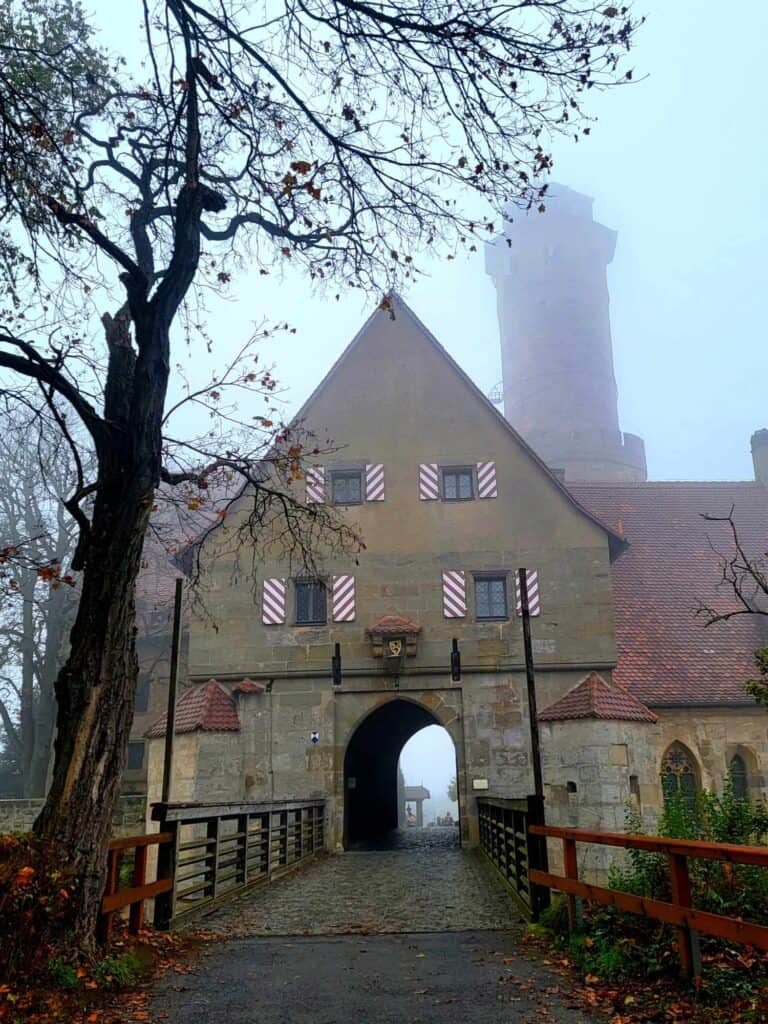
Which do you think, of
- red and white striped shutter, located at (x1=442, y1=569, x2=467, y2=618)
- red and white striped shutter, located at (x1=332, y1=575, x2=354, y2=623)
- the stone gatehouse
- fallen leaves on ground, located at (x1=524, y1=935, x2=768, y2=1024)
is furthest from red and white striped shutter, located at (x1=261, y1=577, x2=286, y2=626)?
fallen leaves on ground, located at (x1=524, y1=935, x2=768, y2=1024)

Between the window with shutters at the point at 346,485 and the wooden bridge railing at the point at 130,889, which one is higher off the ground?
the window with shutters at the point at 346,485

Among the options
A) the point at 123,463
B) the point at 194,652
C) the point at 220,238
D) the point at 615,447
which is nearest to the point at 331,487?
the point at 194,652

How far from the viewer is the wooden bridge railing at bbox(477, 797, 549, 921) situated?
821cm

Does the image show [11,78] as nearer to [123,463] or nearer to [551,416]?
[123,463]

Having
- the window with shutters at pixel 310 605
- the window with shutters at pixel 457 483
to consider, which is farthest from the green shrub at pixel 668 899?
the window with shutters at pixel 457 483

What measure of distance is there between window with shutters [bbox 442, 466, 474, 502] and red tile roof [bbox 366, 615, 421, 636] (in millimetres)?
2622

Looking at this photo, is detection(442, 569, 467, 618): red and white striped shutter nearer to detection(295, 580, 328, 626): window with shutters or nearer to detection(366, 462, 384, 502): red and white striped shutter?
detection(366, 462, 384, 502): red and white striped shutter

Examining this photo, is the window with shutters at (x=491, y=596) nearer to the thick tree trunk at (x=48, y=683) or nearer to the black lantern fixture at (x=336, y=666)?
the black lantern fixture at (x=336, y=666)

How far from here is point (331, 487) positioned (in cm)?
1916

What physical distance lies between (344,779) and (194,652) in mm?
3782

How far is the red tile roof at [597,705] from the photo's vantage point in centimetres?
1627

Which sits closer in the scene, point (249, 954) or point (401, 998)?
point (401, 998)

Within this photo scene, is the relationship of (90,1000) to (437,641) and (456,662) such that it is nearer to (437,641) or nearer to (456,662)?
(456,662)

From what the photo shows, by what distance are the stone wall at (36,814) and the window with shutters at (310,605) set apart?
5755 mm
